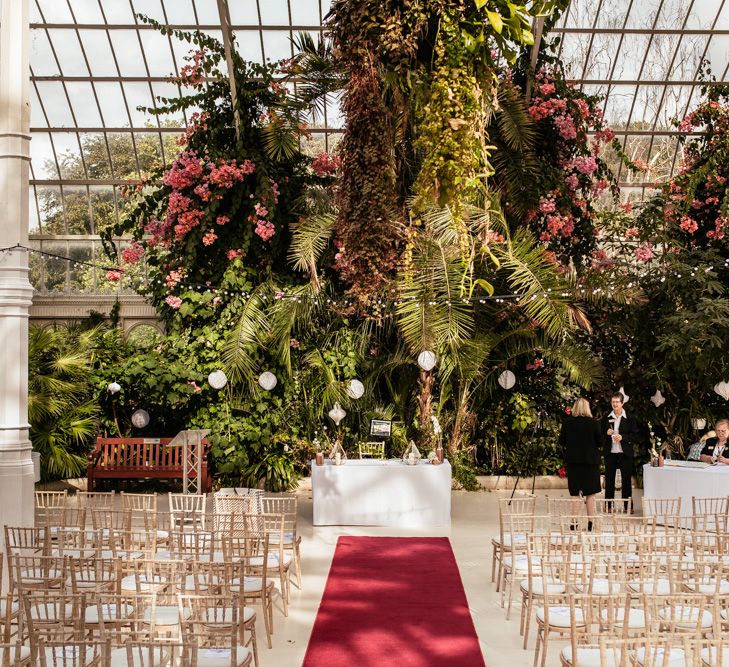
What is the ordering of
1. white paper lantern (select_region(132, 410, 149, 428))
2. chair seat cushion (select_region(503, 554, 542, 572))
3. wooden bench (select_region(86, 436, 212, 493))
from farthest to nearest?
1. white paper lantern (select_region(132, 410, 149, 428))
2. wooden bench (select_region(86, 436, 212, 493))
3. chair seat cushion (select_region(503, 554, 542, 572))

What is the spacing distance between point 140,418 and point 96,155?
20.3 ft

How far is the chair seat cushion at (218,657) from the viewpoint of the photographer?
4.97m

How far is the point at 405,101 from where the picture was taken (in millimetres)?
5734

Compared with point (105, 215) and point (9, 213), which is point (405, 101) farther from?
point (105, 215)

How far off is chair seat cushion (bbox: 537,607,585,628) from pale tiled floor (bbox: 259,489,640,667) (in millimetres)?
479

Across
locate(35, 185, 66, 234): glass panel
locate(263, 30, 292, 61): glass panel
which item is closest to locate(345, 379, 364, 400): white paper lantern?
locate(263, 30, 292, 61): glass panel

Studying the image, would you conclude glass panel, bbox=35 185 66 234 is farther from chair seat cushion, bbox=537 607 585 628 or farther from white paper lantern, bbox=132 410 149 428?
chair seat cushion, bbox=537 607 585 628

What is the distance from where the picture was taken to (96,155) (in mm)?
17734

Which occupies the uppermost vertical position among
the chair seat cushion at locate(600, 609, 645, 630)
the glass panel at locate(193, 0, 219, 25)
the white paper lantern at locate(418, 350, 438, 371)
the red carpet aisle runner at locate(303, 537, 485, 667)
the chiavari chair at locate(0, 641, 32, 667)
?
the glass panel at locate(193, 0, 219, 25)

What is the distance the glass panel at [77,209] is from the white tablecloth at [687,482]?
11314mm

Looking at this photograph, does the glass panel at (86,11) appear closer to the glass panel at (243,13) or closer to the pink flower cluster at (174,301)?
the glass panel at (243,13)

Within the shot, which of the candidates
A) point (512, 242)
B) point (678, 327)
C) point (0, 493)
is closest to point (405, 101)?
point (0, 493)

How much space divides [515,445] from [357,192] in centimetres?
903

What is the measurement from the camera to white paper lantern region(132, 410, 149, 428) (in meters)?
13.8
